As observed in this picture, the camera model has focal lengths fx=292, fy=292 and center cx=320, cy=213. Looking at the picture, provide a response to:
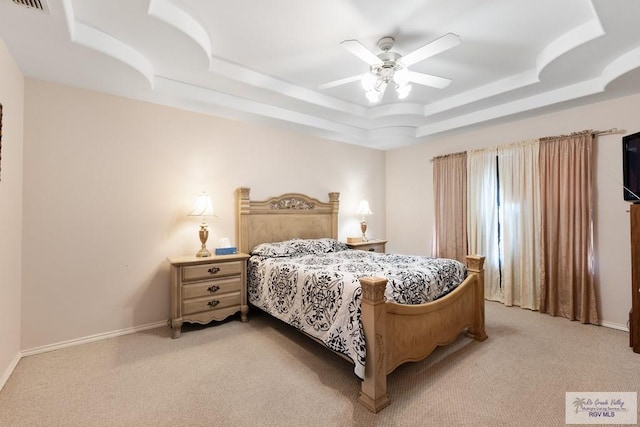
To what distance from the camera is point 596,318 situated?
316 centimetres

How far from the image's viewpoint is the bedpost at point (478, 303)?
2.78m

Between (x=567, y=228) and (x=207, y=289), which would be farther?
(x=567, y=228)

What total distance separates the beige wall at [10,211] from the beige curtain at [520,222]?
16.6 ft

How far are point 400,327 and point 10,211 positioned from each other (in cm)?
306

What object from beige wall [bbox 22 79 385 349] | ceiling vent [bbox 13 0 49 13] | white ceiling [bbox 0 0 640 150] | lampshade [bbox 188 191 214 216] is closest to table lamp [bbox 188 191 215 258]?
lampshade [bbox 188 191 214 216]

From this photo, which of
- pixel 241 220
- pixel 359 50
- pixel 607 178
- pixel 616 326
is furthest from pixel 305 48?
pixel 616 326

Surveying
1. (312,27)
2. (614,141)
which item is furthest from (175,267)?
(614,141)

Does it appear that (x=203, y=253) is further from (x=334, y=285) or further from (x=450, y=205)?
(x=450, y=205)

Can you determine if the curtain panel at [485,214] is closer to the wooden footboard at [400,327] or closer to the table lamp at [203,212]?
the wooden footboard at [400,327]

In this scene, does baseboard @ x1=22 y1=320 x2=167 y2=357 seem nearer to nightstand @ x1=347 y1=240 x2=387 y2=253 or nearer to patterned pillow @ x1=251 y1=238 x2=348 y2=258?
patterned pillow @ x1=251 y1=238 x2=348 y2=258

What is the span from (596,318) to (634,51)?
2622 millimetres

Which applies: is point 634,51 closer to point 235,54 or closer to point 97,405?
point 235,54

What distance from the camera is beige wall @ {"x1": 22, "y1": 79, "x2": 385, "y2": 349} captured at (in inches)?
102

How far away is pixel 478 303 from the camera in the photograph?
2812 mm
